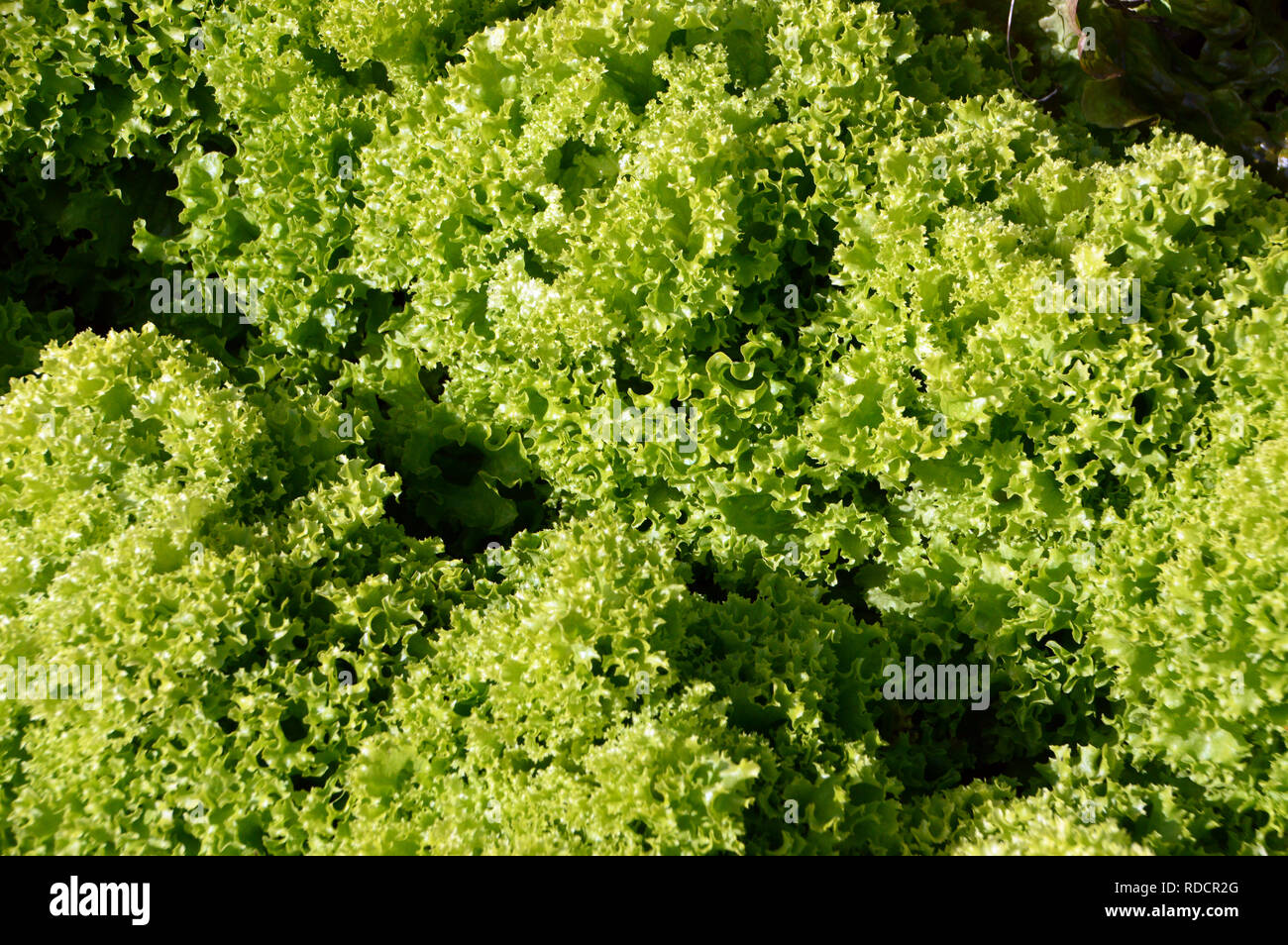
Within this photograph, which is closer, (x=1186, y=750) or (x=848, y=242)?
(x=1186, y=750)

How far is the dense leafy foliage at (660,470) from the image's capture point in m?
2.61

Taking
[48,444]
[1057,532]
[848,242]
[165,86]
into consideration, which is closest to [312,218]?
[165,86]

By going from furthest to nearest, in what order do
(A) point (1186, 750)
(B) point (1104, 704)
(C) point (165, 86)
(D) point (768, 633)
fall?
1. (C) point (165, 86)
2. (B) point (1104, 704)
3. (D) point (768, 633)
4. (A) point (1186, 750)

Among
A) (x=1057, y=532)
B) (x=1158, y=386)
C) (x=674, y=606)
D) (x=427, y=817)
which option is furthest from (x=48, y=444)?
(x=1158, y=386)

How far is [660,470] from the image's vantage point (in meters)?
3.35

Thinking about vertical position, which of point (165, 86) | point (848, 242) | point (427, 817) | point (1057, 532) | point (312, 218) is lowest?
point (427, 817)

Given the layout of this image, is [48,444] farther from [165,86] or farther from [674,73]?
[674,73]

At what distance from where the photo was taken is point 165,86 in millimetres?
4141

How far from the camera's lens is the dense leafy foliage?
2.61 meters

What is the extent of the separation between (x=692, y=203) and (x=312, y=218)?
152cm

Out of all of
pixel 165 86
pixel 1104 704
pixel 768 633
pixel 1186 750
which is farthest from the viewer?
pixel 165 86

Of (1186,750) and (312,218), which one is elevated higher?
(312,218)

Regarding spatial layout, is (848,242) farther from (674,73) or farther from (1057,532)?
(1057,532)

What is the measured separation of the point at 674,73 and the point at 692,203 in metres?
0.49
